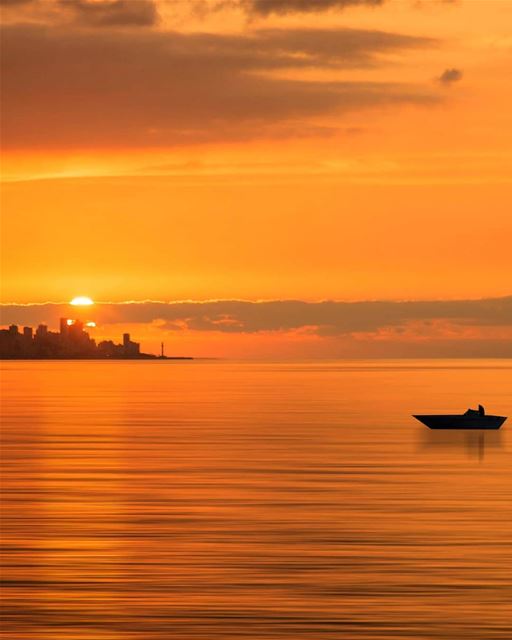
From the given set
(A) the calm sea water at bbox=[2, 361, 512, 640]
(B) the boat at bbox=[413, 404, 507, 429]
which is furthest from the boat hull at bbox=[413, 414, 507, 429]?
(A) the calm sea water at bbox=[2, 361, 512, 640]

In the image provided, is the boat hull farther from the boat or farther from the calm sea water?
the calm sea water

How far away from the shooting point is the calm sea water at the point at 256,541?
31000mm

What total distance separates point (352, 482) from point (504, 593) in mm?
30910

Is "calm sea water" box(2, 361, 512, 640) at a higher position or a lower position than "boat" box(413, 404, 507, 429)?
lower

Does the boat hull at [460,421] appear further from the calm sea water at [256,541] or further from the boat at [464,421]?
the calm sea water at [256,541]

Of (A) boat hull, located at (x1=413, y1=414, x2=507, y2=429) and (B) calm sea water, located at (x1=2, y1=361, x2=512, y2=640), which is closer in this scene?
(B) calm sea water, located at (x1=2, y1=361, x2=512, y2=640)

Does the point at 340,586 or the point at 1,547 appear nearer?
the point at 340,586

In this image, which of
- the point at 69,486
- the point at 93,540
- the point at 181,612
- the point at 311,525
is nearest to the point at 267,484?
the point at 69,486

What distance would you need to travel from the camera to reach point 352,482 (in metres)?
64.9

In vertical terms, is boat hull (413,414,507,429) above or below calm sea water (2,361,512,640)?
above

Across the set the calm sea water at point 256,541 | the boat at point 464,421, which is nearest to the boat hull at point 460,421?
the boat at point 464,421

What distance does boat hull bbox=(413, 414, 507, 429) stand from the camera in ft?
342

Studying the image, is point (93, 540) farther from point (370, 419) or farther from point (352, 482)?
point (370, 419)

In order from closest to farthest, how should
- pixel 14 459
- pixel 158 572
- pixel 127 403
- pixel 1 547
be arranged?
pixel 158 572, pixel 1 547, pixel 14 459, pixel 127 403
